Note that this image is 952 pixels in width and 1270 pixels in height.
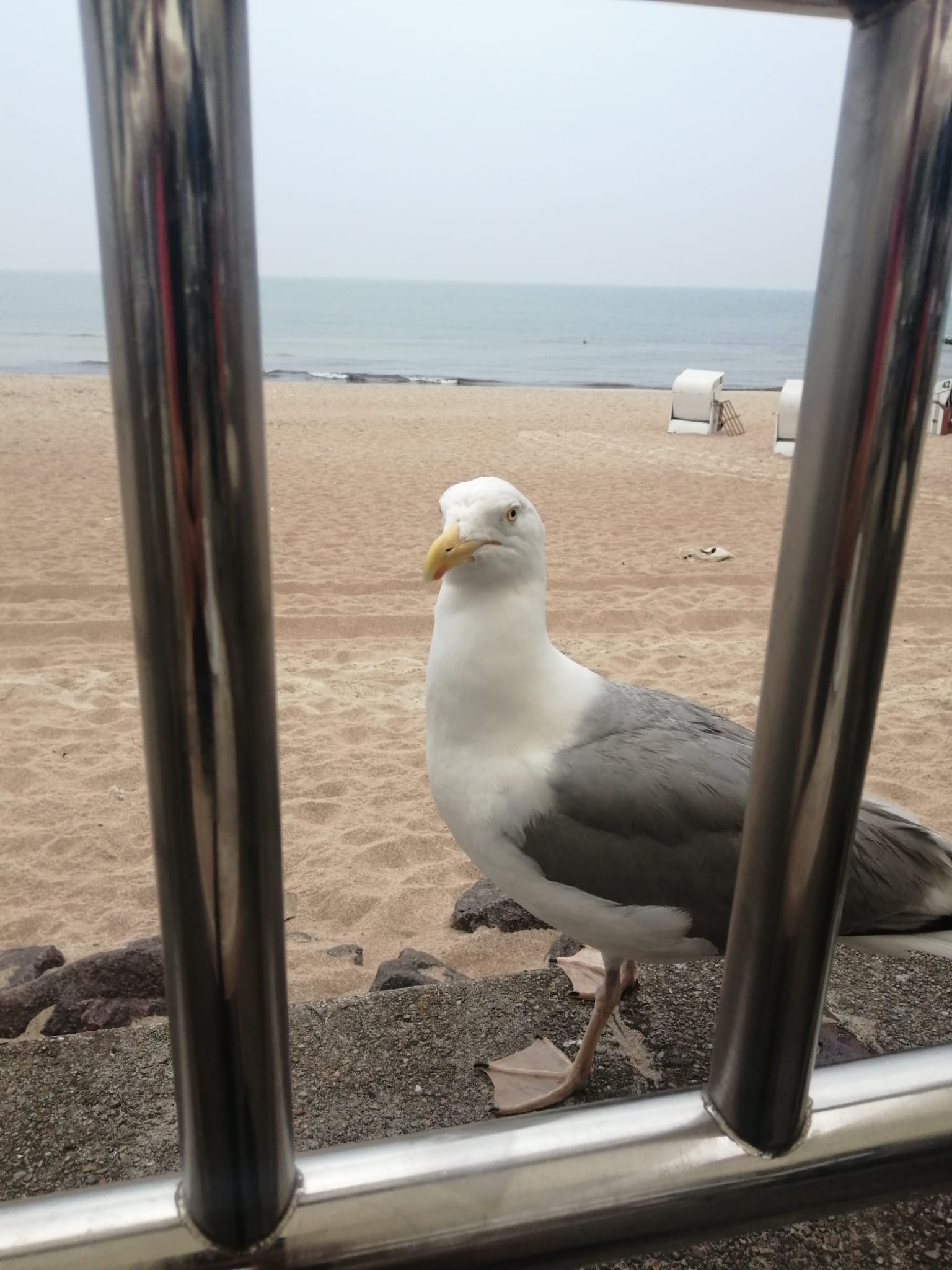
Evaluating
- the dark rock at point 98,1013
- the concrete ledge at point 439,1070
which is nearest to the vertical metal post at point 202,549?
the concrete ledge at point 439,1070

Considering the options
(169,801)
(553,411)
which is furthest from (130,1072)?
(553,411)

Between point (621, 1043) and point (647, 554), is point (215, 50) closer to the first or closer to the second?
point (621, 1043)

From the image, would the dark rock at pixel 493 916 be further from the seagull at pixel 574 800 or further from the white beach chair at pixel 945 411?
the white beach chair at pixel 945 411

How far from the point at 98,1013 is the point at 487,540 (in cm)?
140

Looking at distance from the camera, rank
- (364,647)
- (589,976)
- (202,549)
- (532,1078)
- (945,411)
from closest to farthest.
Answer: (202,549) < (532,1078) < (589,976) < (364,647) < (945,411)

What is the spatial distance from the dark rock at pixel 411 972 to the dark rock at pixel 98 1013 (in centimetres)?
49

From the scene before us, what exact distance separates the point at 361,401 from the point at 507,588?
18.1 metres

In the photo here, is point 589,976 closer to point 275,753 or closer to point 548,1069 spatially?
point 548,1069

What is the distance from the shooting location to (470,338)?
40.0 m

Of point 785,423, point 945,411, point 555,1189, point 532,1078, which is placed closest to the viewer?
point 555,1189

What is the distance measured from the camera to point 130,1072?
1310mm

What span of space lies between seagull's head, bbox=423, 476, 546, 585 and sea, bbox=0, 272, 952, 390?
13297 millimetres

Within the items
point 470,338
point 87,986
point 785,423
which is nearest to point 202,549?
point 87,986

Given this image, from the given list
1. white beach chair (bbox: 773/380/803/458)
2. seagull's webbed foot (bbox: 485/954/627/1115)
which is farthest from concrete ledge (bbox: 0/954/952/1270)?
white beach chair (bbox: 773/380/803/458)
